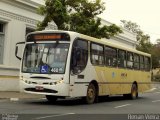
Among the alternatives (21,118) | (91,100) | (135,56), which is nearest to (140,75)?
(135,56)

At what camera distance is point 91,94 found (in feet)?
66.7

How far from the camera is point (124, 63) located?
2486 centimetres

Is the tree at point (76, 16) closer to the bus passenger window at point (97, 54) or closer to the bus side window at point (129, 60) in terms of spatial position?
the bus side window at point (129, 60)

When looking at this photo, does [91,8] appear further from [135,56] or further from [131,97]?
[131,97]

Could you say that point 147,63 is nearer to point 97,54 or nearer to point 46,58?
point 97,54

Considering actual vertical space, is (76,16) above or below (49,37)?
above

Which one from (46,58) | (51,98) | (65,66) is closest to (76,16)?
(51,98)

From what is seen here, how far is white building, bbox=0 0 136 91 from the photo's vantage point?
27.2 metres

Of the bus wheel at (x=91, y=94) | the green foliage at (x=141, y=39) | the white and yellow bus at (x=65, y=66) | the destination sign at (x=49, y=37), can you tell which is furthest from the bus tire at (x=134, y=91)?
the green foliage at (x=141, y=39)

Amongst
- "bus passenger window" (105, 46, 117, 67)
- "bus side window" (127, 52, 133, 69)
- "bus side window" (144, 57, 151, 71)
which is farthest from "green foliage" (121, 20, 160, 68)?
"bus passenger window" (105, 46, 117, 67)

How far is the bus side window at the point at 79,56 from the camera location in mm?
18672

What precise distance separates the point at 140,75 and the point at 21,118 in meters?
15.9

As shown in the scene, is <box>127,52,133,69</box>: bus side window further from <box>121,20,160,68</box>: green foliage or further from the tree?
<box>121,20,160,68</box>: green foliage

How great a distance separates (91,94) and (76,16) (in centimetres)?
869
